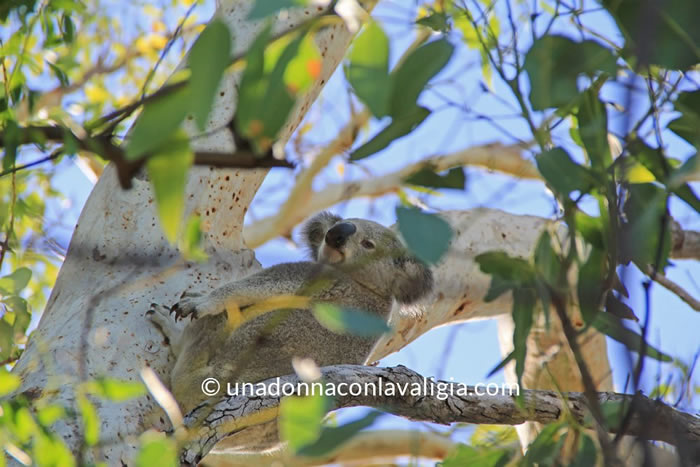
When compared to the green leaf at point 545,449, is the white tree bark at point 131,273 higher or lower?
higher

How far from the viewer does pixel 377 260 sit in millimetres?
3777

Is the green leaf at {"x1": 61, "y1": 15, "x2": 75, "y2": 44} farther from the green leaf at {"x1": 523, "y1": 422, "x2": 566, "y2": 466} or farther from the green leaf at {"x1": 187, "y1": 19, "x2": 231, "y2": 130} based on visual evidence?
the green leaf at {"x1": 523, "y1": 422, "x2": 566, "y2": 466}

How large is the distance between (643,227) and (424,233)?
1.01ft

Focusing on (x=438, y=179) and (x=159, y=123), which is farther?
Answer: (x=438, y=179)

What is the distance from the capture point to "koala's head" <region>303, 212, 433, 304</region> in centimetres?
370

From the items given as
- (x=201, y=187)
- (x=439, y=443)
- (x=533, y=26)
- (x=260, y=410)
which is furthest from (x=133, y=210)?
(x=439, y=443)

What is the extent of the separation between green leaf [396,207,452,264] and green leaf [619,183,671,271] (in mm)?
231

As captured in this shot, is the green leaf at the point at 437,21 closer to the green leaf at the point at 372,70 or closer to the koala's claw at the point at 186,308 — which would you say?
the green leaf at the point at 372,70

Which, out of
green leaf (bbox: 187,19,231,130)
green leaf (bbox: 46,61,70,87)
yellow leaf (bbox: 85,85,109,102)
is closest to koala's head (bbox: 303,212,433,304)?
green leaf (bbox: 46,61,70,87)

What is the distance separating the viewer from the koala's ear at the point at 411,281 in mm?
3705

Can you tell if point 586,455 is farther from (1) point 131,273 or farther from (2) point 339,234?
(2) point 339,234

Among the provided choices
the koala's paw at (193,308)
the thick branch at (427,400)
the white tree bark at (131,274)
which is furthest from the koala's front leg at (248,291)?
the thick branch at (427,400)

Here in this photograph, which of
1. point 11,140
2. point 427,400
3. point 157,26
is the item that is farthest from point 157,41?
point 11,140

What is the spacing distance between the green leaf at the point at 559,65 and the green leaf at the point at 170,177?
57 centimetres
